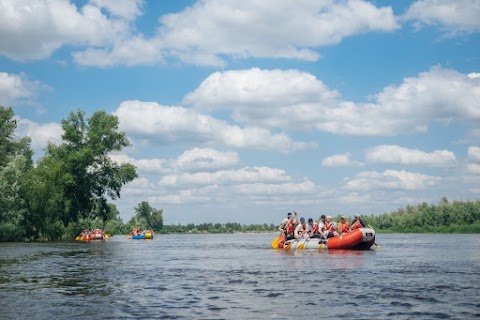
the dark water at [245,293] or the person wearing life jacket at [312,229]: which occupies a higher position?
the person wearing life jacket at [312,229]

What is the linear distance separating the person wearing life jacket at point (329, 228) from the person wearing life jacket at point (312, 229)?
49cm

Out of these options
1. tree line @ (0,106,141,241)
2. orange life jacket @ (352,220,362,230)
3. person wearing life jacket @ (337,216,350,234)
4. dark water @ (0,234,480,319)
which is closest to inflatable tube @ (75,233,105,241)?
tree line @ (0,106,141,241)

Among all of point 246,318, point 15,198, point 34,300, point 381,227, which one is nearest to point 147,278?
point 34,300

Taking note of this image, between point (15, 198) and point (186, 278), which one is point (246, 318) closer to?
point (186, 278)

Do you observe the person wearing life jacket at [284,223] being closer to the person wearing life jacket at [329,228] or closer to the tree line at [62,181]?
the person wearing life jacket at [329,228]

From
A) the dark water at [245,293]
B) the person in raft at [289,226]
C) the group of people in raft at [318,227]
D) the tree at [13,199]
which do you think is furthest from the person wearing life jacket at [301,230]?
the tree at [13,199]

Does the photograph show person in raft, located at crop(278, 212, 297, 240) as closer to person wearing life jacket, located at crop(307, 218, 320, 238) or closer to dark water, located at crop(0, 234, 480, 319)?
person wearing life jacket, located at crop(307, 218, 320, 238)

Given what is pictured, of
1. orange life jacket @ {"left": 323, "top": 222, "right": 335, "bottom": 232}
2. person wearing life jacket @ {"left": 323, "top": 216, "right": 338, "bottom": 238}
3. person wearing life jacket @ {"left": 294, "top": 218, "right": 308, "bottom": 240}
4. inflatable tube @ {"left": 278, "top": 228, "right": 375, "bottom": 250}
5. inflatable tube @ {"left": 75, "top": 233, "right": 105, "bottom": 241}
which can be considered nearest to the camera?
inflatable tube @ {"left": 278, "top": 228, "right": 375, "bottom": 250}

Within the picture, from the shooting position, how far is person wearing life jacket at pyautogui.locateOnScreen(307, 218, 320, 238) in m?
33.2

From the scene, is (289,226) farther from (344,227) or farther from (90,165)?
(90,165)

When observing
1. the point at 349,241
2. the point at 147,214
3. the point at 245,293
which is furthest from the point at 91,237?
the point at 147,214

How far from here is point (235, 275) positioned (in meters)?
18.0

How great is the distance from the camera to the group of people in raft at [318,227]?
106 feet

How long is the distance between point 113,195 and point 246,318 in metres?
57.1
